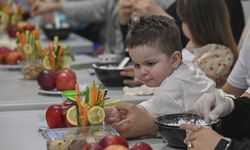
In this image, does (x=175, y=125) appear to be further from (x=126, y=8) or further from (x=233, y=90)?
(x=126, y=8)

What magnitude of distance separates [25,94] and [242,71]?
2.91 ft

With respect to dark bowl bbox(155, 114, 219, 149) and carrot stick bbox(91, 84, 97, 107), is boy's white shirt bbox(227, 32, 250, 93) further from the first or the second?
carrot stick bbox(91, 84, 97, 107)

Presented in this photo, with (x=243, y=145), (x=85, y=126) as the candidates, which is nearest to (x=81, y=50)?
(x=85, y=126)

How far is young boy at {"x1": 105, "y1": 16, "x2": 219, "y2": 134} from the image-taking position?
2.10 metres

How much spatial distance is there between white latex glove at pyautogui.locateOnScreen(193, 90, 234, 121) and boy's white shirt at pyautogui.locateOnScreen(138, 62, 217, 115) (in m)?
0.14

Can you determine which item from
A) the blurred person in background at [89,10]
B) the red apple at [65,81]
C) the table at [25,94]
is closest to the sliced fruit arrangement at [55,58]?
the table at [25,94]

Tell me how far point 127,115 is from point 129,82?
77 centimetres

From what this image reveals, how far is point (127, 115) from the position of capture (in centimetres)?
199

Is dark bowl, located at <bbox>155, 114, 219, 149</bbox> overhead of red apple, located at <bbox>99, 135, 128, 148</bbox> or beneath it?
beneath

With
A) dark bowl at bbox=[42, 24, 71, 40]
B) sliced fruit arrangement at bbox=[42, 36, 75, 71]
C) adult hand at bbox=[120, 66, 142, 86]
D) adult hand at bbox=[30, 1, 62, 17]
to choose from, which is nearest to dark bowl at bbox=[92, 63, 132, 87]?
adult hand at bbox=[120, 66, 142, 86]

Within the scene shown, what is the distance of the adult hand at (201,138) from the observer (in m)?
A: 1.68

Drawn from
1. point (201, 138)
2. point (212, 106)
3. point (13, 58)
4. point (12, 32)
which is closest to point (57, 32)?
point (12, 32)

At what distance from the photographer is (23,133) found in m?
2.03

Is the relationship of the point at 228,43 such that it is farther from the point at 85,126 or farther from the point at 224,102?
the point at 85,126
